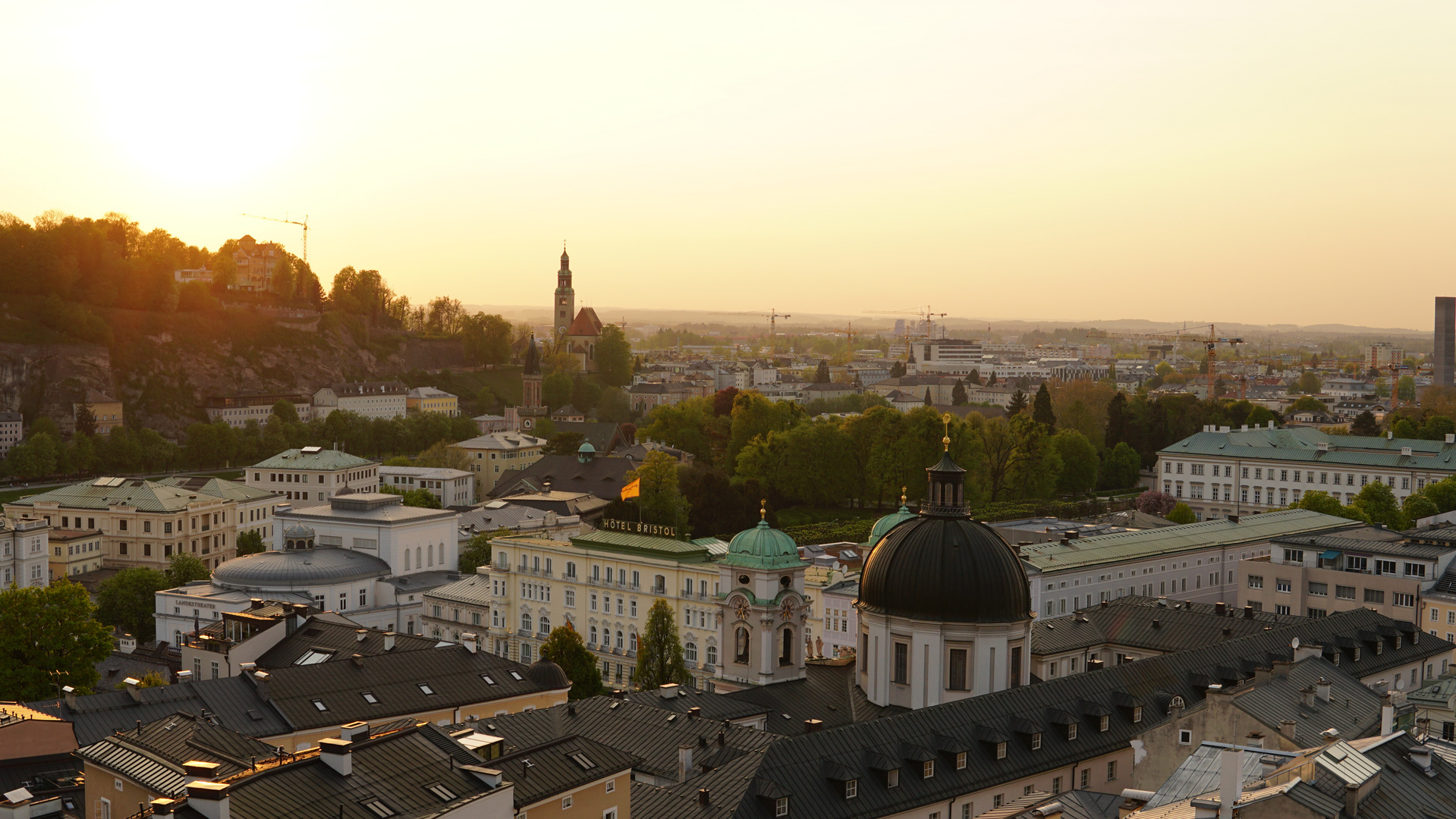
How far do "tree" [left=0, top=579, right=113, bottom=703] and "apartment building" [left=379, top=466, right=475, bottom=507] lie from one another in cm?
6302

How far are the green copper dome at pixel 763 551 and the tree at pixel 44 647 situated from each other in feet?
82.3

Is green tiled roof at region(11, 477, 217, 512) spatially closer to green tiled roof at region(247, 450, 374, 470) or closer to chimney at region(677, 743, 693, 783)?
green tiled roof at region(247, 450, 374, 470)

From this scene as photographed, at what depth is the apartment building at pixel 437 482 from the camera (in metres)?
126

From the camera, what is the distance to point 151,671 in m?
65.3

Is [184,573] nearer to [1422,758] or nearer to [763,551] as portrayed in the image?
[763,551]

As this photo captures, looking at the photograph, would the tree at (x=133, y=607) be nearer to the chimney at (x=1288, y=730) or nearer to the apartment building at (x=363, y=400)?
the chimney at (x=1288, y=730)

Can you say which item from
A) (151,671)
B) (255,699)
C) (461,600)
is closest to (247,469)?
(461,600)

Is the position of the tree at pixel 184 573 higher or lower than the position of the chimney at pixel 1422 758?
lower

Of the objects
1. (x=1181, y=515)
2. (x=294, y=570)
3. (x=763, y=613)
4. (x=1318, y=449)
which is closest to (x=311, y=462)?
(x=294, y=570)

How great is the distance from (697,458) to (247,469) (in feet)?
134

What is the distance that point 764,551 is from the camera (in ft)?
189

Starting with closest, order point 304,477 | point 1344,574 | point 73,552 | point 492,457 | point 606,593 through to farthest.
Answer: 1. point 1344,574
2. point 606,593
3. point 73,552
4. point 304,477
5. point 492,457

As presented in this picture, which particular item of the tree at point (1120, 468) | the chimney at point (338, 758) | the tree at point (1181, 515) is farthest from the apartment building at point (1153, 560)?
the chimney at point (338, 758)

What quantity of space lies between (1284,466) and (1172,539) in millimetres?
42519
